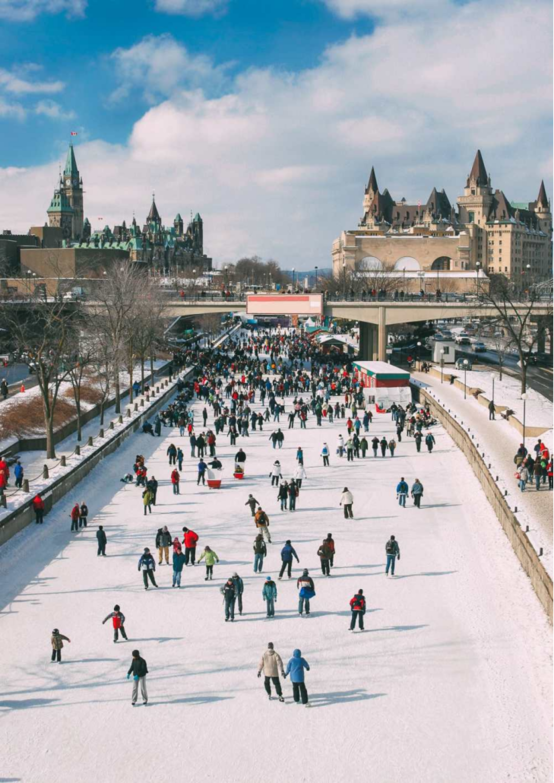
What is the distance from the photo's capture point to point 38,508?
70.7 ft

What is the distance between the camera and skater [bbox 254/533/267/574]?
689 inches

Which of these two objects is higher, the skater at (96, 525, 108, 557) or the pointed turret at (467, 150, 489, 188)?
the pointed turret at (467, 150, 489, 188)

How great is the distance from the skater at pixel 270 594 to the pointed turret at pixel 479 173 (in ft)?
580

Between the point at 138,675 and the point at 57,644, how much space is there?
6.88ft

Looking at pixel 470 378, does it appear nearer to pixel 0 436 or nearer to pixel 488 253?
pixel 0 436

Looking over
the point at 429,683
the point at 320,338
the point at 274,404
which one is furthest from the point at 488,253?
the point at 429,683

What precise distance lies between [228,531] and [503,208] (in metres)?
172

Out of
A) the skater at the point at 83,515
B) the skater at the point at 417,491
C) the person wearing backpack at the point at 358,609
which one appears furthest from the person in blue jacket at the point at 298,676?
the skater at the point at 417,491

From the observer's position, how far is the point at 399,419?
37.0 m

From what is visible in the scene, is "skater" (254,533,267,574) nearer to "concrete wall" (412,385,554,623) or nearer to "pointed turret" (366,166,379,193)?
"concrete wall" (412,385,554,623)

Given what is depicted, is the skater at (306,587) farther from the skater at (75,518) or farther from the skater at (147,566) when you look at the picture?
the skater at (75,518)

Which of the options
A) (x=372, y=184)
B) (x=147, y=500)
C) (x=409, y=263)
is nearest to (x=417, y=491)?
(x=147, y=500)

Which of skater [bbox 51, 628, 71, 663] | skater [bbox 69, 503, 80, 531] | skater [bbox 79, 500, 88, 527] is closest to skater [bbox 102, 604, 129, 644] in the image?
skater [bbox 51, 628, 71, 663]

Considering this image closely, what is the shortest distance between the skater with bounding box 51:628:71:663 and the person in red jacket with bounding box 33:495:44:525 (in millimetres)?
8157
